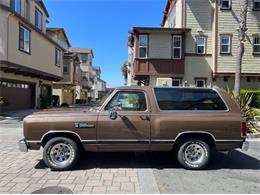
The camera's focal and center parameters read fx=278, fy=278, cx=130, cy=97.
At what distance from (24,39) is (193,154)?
58.1 feet

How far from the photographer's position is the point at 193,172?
6270 mm

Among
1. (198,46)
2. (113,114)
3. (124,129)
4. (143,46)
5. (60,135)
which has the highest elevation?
(198,46)

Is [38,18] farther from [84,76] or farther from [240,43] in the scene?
[84,76]

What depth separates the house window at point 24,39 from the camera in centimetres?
1978

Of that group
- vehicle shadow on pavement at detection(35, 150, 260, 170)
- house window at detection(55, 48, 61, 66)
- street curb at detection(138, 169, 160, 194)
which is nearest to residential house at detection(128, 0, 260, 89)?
house window at detection(55, 48, 61, 66)

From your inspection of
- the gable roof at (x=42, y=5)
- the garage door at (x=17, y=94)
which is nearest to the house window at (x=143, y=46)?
the garage door at (x=17, y=94)

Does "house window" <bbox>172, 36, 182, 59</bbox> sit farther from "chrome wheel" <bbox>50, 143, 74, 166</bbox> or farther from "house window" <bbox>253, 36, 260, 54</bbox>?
"chrome wheel" <bbox>50, 143, 74, 166</bbox>

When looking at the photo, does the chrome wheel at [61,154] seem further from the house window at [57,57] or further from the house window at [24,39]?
the house window at [57,57]

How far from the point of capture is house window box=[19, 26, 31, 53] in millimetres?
19781

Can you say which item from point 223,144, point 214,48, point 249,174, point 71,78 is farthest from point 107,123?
point 71,78

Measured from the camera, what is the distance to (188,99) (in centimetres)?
662

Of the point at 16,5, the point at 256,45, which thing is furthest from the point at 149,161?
the point at 16,5

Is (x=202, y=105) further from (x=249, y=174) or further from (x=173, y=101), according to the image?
(x=249, y=174)

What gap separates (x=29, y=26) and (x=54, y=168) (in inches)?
685
